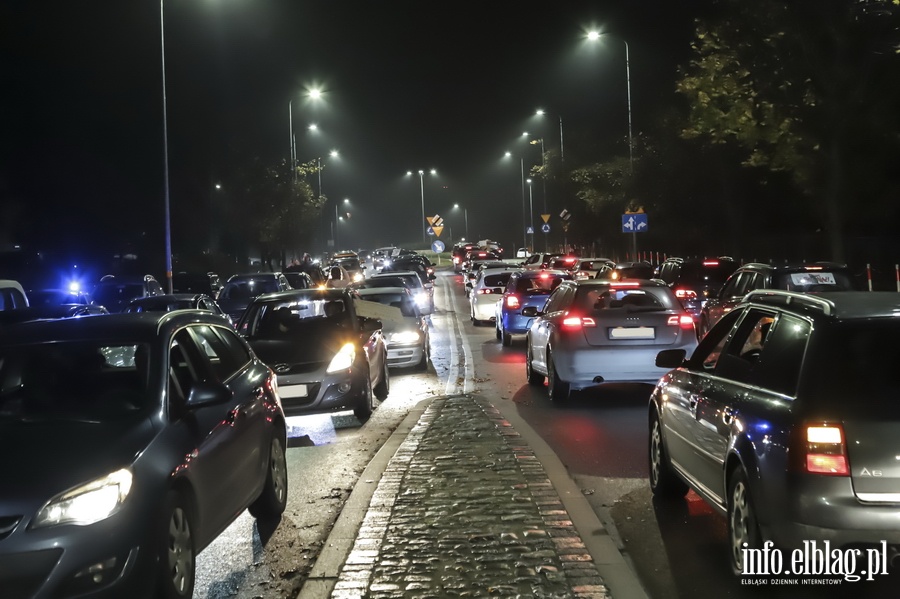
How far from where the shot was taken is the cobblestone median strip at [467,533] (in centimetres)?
616

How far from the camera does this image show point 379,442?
11.8 metres

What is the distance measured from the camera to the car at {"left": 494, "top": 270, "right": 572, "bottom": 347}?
22875 mm

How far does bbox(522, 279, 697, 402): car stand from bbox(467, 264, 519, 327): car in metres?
14.6

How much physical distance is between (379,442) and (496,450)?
184 cm

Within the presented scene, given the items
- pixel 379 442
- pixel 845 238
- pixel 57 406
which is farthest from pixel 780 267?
pixel 845 238

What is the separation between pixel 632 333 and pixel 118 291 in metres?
15.2

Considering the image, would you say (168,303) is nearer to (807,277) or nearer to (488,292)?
(488,292)

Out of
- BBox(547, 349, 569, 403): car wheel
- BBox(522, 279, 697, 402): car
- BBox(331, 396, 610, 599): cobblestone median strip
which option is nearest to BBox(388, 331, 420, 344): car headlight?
BBox(547, 349, 569, 403): car wheel

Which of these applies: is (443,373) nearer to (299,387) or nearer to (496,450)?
(299,387)

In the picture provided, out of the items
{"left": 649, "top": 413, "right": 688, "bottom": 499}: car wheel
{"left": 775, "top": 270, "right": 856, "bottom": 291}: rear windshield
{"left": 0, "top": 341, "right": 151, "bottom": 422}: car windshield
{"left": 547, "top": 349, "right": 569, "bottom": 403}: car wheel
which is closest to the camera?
{"left": 0, "top": 341, "right": 151, "bottom": 422}: car windshield

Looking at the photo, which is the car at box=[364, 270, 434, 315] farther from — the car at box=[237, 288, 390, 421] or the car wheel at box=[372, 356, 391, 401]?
the car at box=[237, 288, 390, 421]

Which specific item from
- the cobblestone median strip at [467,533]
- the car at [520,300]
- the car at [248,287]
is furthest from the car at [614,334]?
the car at [248,287]

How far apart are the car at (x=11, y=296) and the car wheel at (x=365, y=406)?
231 inches

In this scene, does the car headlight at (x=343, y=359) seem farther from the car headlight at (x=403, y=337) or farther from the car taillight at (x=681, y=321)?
the car headlight at (x=403, y=337)
